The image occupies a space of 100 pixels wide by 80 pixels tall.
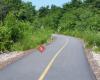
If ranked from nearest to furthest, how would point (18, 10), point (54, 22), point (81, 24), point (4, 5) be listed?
1. point (4, 5)
2. point (18, 10)
3. point (81, 24)
4. point (54, 22)

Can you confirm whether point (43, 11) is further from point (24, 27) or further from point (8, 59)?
point (8, 59)

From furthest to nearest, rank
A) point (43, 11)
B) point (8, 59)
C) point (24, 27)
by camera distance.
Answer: point (43, 11) → point (24, 27) → point (8, 59)

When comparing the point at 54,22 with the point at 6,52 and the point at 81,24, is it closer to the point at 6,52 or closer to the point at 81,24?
the point at 81,24

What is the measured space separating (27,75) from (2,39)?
1737 cm

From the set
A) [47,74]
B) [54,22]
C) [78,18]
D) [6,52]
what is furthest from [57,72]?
[54,22]

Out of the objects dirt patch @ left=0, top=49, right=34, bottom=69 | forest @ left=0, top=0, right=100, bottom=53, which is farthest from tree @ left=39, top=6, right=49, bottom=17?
dirt patch @ left=0, top=49, right=34, bottom=69

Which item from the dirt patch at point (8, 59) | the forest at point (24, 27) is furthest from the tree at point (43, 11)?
the dirt patch at point (8, 59)

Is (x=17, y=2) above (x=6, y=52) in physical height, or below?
above

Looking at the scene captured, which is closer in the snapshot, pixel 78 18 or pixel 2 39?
pixel 2 39

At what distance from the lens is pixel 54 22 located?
374 ft

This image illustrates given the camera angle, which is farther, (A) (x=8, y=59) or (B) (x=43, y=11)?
(B) (x=43, y=11)

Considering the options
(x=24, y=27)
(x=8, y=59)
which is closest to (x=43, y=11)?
(x=24, y=27)

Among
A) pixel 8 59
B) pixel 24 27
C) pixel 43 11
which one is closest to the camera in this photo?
pixel 8 59

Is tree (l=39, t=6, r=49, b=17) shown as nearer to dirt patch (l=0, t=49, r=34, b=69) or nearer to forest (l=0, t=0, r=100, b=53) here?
forest (l=0, t=0, r=100, b=53)
